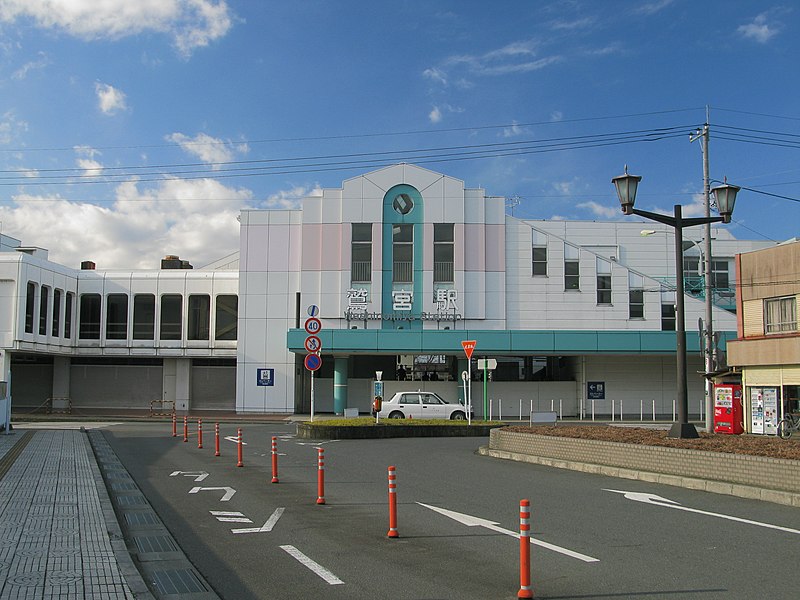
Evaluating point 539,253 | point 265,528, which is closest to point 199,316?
point 539,253

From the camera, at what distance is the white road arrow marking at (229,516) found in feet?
34.1

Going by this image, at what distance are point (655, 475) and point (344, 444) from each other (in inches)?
477

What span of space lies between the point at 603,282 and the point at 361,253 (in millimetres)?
13391

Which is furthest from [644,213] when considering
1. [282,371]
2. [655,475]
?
[282,371]

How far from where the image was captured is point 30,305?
41688 mm

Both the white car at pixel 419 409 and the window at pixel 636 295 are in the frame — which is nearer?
the white car at pixel 419 409

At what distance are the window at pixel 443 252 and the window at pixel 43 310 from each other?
21452 millimetres

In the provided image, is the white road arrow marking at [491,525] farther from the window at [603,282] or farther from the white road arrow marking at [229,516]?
the window at [603,282]

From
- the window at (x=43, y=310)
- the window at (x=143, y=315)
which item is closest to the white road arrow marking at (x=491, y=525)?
the window at (x=43, y=310)

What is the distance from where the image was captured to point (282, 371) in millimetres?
42906

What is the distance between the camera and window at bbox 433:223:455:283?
42.6 m

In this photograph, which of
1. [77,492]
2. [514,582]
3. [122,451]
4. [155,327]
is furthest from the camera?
[155,327]

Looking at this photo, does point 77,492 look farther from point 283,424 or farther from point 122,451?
point 283,424

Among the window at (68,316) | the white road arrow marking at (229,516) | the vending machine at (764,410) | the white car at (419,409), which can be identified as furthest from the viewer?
the window at (68,316)
